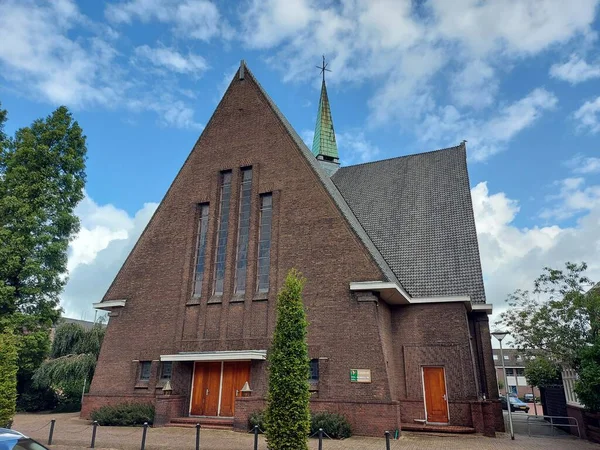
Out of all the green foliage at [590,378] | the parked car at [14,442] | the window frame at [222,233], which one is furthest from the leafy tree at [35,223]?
the green foliage at [590,378]

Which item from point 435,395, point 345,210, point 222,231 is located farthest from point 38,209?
point 435,395

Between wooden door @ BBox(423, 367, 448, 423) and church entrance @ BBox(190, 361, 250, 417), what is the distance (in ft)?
21.2

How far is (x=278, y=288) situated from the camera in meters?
16.5

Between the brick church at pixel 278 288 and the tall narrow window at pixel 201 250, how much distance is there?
5cm

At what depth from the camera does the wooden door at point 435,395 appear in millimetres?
15477

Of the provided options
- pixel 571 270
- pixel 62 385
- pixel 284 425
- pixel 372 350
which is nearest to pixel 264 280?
pixel 372 350

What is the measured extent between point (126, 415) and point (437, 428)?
35.0ft

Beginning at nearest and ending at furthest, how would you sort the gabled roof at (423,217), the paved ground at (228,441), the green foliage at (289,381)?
1. the green foliage at (289,381)
2. the paved ground at (228,441)
3. the gabled roof at (423,217)

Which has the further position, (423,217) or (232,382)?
(423,217)

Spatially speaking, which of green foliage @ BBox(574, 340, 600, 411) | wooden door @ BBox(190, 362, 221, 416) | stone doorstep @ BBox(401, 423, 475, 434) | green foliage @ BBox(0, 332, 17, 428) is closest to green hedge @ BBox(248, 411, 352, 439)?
stone doorstep @ BBox(401, 423, 475, 434)

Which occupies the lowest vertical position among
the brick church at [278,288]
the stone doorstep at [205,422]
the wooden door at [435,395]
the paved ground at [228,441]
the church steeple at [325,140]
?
the paved ground at [228,441]

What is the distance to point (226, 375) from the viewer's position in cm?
1631

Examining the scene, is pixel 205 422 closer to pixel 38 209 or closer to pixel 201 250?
pixel 201 250

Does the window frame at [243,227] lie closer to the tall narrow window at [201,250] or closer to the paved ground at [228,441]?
the tall narrow window at [201,250]
